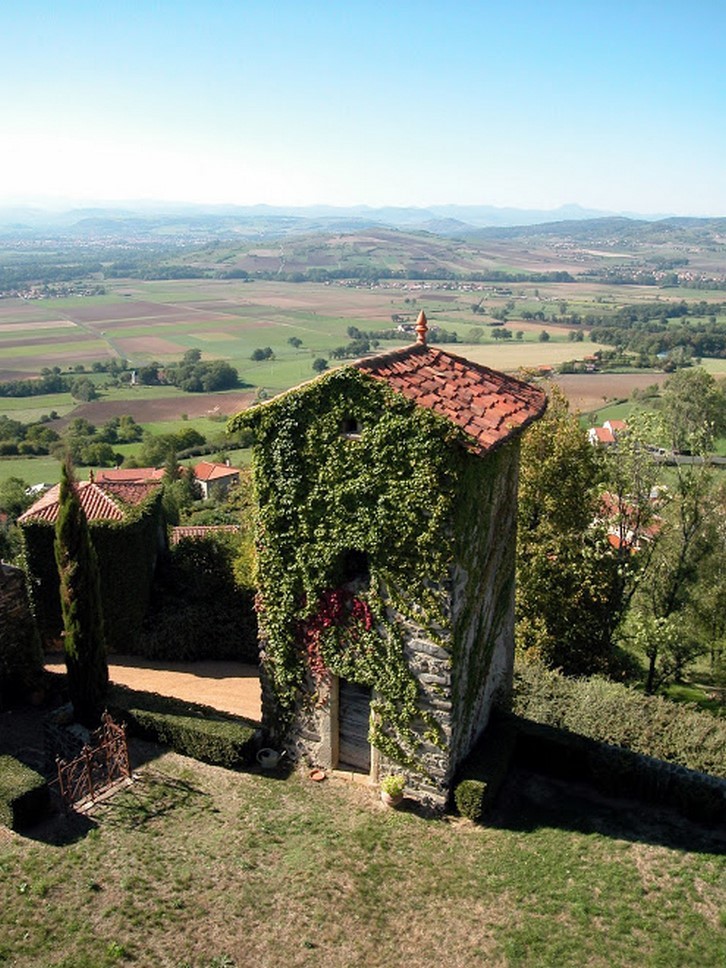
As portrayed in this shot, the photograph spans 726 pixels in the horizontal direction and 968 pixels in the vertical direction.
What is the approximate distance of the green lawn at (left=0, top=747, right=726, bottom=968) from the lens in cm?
1134

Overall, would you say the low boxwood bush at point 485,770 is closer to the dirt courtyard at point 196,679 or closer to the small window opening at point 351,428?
the small window opening at point 351,428

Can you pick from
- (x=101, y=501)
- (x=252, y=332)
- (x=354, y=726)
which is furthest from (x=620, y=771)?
(x=252, y=332)

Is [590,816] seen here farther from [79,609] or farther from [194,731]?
[79,609]

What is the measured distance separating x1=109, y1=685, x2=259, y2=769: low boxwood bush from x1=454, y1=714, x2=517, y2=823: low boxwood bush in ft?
14.7

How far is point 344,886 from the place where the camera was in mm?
12688

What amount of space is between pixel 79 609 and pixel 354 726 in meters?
6.81

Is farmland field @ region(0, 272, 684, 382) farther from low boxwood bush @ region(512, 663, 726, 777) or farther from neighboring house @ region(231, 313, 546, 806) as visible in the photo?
neighboring house @ region(231, 313, 546, 806)

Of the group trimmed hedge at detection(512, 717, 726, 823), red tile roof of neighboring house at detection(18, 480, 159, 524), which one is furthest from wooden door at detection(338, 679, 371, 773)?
red tile roof of neighboring house at detection(18, 480, 159, 524)

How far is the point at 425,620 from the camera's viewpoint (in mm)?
13953

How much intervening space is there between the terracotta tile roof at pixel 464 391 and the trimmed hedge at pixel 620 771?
22.1 feet

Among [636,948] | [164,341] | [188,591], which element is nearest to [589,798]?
[636,948]

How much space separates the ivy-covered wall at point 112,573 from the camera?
25.3m

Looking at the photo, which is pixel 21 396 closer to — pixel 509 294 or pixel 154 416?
pixel 154 416

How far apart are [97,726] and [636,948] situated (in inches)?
469
